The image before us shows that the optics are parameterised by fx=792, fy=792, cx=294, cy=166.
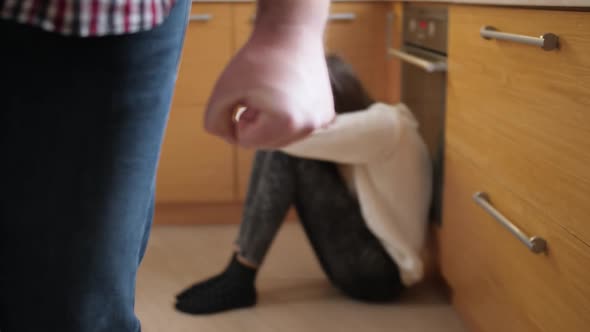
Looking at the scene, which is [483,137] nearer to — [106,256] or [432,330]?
[432,330]

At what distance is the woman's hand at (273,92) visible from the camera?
439mm

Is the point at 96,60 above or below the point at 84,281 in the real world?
above

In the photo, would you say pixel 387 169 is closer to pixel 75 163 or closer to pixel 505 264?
pixel 505 264

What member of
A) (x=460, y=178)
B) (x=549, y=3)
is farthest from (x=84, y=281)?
(x=460, y=178)

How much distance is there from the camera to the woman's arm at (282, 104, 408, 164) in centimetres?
181

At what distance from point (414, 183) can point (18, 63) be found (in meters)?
1.52

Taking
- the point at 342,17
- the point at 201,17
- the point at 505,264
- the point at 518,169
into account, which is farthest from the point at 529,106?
the point at 201,17

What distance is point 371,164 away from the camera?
186cm

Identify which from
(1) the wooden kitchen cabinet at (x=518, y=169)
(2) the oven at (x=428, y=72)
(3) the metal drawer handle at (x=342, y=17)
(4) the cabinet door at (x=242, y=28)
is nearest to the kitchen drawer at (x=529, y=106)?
(1) the wooden kitchen cabinet at (x=518, y=169)

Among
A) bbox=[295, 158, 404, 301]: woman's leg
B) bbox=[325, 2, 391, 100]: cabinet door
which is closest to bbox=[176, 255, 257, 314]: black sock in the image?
bbox=[295, 158, 404, 301]: woman's leg

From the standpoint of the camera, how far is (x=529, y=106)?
1278mm

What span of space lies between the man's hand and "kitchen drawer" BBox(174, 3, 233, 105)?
1.96 metres

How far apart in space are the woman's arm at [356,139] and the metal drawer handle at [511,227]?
1.11 ft

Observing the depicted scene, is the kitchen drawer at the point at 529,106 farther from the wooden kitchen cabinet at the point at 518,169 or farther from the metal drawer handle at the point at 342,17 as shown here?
the metal drawer handle at the point at 342,17
